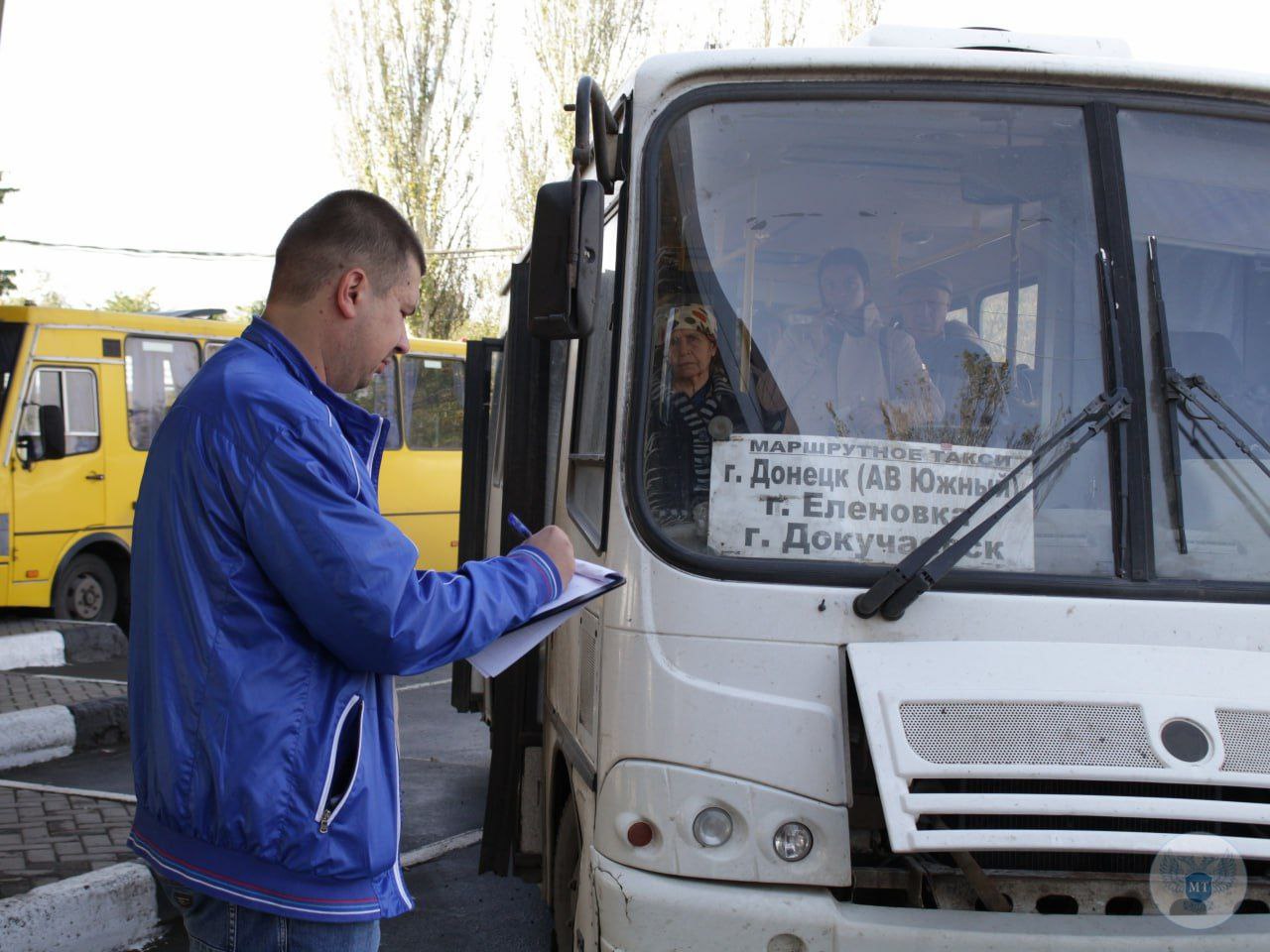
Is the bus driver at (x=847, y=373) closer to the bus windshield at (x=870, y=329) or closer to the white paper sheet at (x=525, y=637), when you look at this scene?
the bus windshield at (x=870, y=329)

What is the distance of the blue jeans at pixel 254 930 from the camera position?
6.33ft

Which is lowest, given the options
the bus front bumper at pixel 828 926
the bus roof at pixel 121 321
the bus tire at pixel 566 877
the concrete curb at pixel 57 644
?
the concrete curb at pixel 57 644

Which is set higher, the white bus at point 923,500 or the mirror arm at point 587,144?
the mirror arm at point 587,144

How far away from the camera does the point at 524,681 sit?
14.6ft

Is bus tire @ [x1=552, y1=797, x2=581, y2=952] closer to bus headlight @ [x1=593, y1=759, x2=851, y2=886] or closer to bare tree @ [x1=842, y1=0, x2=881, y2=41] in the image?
bus headlight @ [x1=593, y1=759, x2=851, y2=886]

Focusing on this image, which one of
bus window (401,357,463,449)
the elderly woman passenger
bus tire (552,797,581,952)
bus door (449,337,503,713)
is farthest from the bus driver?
bus window (401,357,463,449)

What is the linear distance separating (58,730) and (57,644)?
2.64 meters

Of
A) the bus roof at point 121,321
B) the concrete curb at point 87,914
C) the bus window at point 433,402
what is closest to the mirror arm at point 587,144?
the concrete curb at point 87,914

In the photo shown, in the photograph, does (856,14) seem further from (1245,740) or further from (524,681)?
(1245,740)

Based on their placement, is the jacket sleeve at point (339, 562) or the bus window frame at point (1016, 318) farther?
the bus window frame at point (1016, 318)

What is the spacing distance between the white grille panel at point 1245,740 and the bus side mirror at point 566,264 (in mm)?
1663

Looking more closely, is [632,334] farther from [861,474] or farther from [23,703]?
[23,703]

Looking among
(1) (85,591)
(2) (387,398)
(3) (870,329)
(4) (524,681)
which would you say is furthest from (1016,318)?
(2) (387,398)

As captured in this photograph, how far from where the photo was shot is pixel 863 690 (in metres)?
2.81
